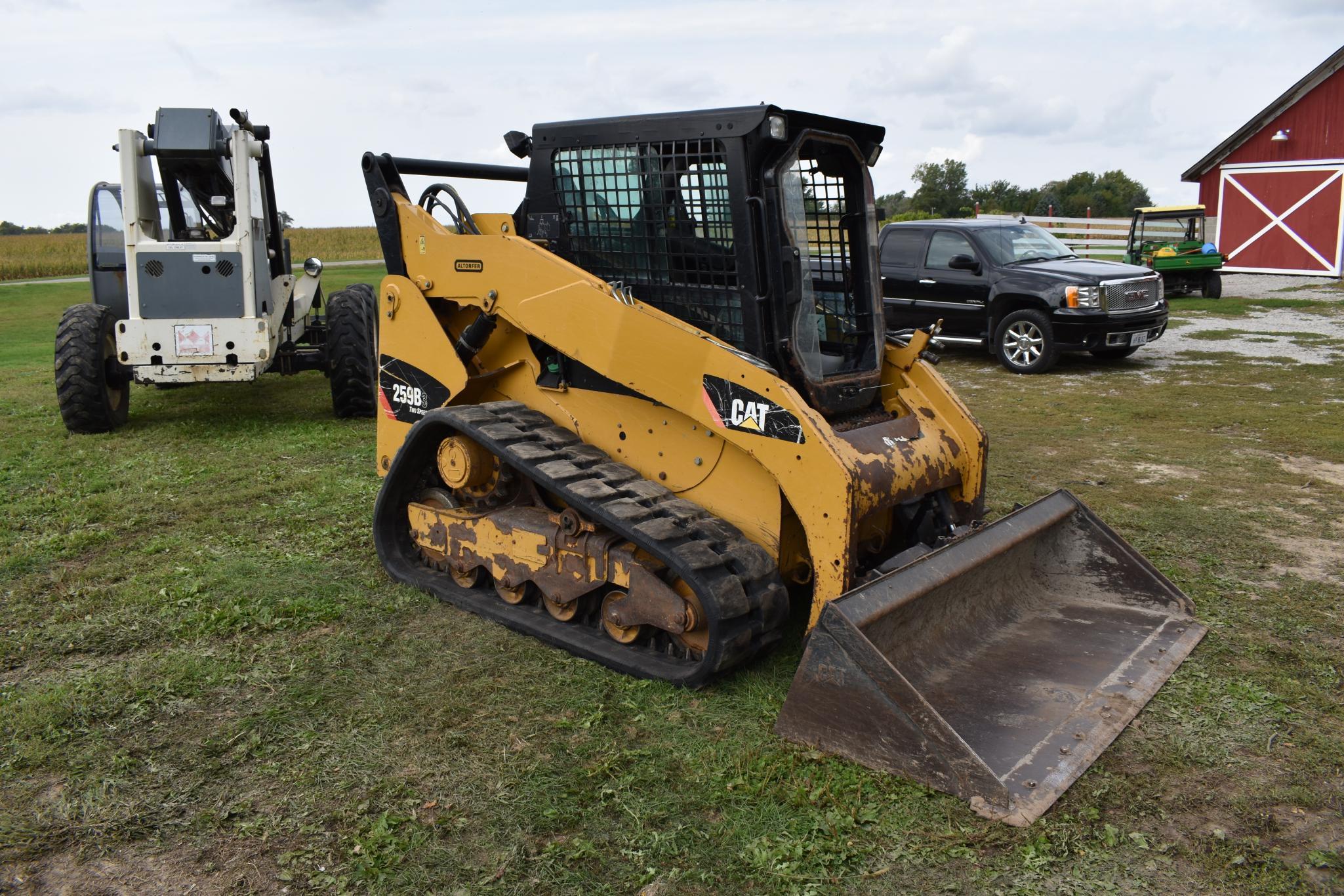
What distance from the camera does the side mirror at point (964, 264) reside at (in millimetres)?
12406

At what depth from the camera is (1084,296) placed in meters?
12.1

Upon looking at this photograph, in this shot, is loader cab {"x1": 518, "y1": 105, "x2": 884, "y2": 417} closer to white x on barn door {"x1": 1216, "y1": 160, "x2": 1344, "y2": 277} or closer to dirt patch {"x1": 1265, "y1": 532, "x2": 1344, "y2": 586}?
dirt patch {"x1": 1265, "y1": 532, "x2": 1344, "y2": 586}

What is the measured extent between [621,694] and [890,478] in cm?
138

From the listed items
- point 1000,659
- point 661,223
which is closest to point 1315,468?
point 1000,659

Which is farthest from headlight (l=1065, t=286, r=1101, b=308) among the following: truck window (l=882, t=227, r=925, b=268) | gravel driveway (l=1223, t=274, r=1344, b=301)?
gravel driveway (l=1223, t=274, r=1344, b=301)

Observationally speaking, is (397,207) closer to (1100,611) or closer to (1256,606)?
(1100,611)

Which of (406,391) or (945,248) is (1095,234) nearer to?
Result: (945,248)

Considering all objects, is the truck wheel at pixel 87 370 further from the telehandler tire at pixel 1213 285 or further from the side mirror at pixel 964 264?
the telehandler tire at pixel 1213 285

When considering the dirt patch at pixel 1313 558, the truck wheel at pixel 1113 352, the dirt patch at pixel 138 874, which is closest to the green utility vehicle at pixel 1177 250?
the truck wheel at pixel 1113 352

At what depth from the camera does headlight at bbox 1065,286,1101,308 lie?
12.1 metres

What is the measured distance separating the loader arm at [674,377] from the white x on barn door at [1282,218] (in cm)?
2420

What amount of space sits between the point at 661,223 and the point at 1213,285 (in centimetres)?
1951

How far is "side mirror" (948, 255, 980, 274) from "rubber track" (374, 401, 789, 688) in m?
8.62

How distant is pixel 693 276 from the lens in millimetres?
4539
